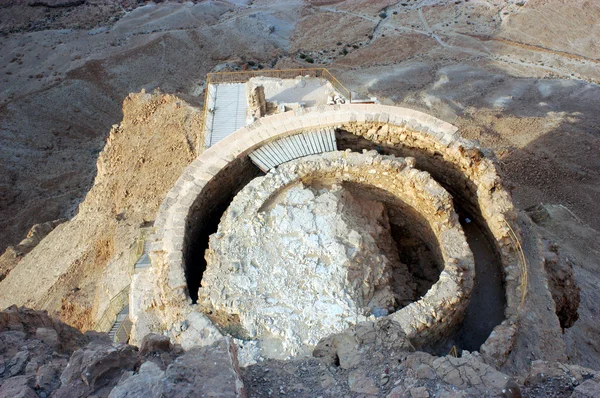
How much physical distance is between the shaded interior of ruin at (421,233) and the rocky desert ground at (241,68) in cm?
134

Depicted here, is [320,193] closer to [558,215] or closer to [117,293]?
[117,293]

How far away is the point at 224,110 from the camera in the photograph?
1680 cm

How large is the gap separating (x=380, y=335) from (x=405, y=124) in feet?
25.3

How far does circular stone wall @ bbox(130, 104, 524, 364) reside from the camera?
938cm

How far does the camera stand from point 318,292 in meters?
9.31

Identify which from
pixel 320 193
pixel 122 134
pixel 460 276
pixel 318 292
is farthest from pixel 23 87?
pixel 460 276

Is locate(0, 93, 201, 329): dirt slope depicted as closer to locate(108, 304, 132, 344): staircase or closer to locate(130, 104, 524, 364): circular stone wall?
locate(108, 304, 132, 344): staircase

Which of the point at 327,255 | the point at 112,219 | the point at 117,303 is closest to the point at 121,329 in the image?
the point at 117,303

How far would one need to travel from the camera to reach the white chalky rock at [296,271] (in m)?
8.77

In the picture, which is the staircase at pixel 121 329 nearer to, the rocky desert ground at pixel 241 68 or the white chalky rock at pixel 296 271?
the rocky desert ground at pixel 241 68

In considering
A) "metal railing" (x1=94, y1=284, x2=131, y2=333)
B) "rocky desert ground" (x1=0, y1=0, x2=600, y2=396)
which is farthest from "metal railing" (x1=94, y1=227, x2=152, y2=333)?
"rocky desert ground" (x1=0, y1=0, x2=600, y2=396)

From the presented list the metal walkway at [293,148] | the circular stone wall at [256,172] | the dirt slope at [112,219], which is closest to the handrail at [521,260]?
the circular stone wall at [256,172]

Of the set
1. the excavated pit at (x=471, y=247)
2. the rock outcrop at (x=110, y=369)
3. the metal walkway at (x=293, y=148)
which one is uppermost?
the rock outcrop at (x=110, y=369)

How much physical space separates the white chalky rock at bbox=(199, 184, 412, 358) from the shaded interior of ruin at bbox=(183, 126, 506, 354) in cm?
141
